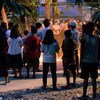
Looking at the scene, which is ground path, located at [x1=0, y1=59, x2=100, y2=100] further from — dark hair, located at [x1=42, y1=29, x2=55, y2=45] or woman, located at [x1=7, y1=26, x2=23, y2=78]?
dark hair, located at [x1=42, y1=29, x2=55, y2=45]

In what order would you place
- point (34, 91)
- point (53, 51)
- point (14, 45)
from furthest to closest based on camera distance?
1. point (14, 45)
2. point (34, 91)
3. point (53, 51)

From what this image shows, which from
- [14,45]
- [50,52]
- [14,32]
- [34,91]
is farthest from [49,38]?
[14,45]

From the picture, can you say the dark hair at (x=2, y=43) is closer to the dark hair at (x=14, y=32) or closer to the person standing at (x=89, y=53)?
the dark hair at (x=14, y=32)

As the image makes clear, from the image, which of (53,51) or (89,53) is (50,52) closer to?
(53,51)

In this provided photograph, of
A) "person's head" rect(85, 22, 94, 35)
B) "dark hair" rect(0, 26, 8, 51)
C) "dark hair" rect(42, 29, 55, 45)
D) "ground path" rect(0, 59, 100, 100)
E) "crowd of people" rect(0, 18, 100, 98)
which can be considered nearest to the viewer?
"person's head" rect(85, 22, 94, 35)

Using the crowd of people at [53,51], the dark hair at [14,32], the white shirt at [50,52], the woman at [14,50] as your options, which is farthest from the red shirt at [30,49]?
the white shirt at [50,52]

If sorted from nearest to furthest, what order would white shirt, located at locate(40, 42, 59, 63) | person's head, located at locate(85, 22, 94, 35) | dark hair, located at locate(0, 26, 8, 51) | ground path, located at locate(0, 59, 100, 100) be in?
person's head, located at locate(85, 22, 94, 35) < ground path, located at locate(0, 59, 100, 100) < white shirt, located at locate(40, 42, 59, 63) < dark hair, located at locate(0, 26, 8, 51)

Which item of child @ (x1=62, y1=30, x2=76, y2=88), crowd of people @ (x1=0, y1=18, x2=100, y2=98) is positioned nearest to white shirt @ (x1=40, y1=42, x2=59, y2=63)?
crowd of people @ (x1=0, y1=18, x2=100, y2=98)

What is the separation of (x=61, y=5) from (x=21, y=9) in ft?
81.3

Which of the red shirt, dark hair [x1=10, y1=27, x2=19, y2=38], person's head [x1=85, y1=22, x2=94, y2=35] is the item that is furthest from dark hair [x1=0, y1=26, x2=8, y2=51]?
person's head [x1=85, y1=22, x2=94, y2=35]

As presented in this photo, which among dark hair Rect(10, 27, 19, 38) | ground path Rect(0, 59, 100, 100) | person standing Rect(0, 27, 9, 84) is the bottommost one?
ground path Rect(0, 59, 100, 100)

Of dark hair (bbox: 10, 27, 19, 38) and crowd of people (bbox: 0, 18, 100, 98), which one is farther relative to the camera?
dark hair (bbox: 10, 27, 19, 38)

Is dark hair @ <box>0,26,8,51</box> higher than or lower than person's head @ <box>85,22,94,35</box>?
lower

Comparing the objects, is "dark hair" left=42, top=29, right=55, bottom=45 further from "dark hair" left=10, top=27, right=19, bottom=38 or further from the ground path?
"dark hair" left=10, top=27, right=19, bottom=38
